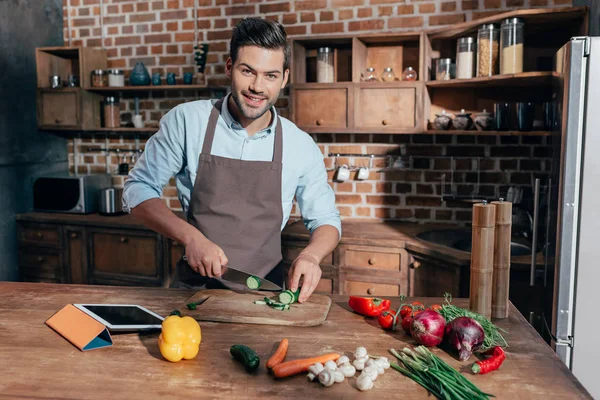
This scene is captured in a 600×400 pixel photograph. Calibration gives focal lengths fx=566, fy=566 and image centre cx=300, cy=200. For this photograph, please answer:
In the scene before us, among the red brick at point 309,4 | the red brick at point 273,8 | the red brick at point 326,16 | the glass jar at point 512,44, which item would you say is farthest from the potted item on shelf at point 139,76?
the glass jar at point 512,44

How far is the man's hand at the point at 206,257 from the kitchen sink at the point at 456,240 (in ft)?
6.14

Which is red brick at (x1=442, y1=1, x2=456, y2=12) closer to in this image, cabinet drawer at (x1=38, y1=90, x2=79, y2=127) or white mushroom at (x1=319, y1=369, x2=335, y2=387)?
cabinet drawer at (x1=38, y1=90, x2=79, y2=127)

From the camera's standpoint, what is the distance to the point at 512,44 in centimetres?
310

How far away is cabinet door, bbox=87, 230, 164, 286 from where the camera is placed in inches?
155

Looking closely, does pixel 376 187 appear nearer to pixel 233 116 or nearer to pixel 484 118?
pixel 484 118

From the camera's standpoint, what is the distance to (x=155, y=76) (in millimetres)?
4254

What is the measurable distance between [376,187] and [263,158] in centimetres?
179

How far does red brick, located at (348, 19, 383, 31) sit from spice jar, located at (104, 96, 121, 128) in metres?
1.91

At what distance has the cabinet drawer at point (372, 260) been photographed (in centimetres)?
339

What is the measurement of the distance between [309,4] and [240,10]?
1.74ft

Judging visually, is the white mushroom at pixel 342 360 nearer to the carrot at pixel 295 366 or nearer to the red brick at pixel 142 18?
the carrot at pixel 295 366

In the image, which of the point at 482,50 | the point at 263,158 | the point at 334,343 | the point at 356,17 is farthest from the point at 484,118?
the point at 334,343

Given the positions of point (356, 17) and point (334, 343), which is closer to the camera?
point (334, 343)

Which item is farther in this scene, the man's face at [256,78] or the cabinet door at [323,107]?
the cabinet door at [323,107]
